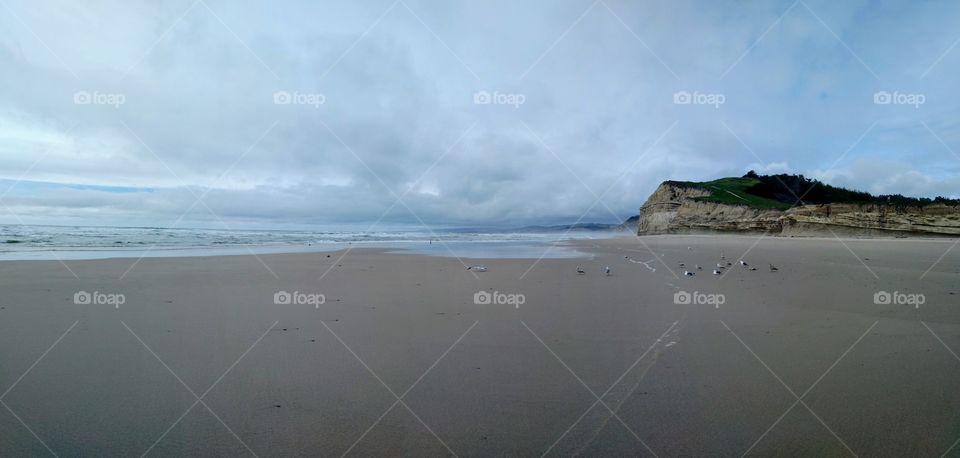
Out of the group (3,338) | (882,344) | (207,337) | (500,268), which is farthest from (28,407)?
(500,268)

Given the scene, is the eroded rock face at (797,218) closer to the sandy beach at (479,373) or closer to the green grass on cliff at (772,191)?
the green grass on cliff at (772,191)

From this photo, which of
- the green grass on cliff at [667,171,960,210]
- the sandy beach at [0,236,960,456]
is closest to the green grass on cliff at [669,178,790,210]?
the green grass on cliff at [667,171,960,210]

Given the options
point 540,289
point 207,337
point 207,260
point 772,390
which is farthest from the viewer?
point 207,260

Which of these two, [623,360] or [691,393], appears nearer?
[691,393]

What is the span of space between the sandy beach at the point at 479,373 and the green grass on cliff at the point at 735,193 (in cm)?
2558

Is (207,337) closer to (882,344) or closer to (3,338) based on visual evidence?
(3,338)

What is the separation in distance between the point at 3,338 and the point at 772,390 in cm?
782

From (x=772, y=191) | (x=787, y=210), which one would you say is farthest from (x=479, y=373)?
(x=772, y=191)

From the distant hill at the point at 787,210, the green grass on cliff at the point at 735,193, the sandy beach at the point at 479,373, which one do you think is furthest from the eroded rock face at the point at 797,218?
the sandy beach at the point at 479,373

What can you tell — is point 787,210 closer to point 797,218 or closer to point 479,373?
point 797,218

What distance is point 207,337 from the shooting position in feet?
16.2

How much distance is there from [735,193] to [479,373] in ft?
120

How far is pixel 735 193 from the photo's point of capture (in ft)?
112

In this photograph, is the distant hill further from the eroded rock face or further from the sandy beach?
the sandy beach
